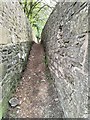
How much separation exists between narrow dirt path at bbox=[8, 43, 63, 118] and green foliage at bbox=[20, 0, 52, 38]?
9.54 meters

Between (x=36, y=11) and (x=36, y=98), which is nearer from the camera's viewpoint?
(x=36, y=98)

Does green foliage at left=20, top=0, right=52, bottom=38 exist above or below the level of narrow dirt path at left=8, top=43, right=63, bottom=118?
above

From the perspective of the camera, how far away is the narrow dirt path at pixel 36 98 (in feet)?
11.6

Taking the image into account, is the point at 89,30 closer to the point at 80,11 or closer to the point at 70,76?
the point at 80,11

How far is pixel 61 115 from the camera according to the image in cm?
339

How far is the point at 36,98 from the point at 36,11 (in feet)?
38.7

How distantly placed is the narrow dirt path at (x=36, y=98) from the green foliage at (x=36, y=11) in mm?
9542

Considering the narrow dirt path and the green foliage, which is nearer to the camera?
the narrow dirt path

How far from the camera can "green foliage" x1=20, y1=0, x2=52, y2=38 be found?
551 inches

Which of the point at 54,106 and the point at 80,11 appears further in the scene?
the point at 54,106

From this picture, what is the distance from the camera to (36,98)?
402cm

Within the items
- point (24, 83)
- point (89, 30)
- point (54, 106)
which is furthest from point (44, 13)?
point (89, 30)

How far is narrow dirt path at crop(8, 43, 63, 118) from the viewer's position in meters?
3.55

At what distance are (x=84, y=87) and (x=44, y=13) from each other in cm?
1402
